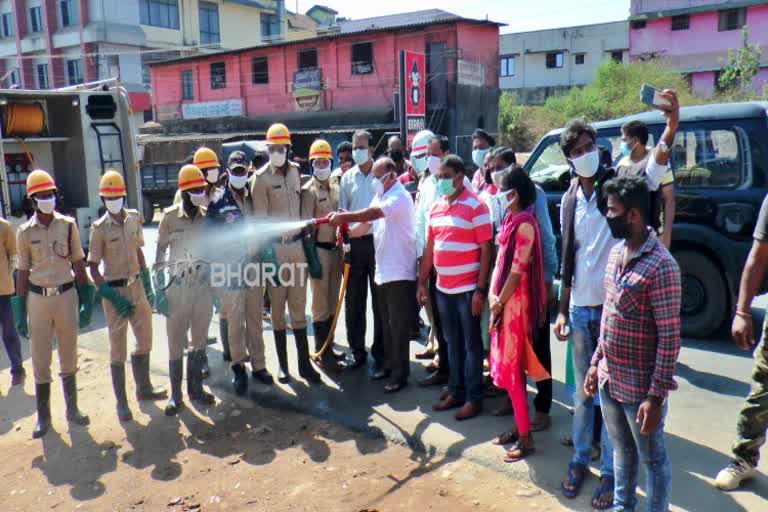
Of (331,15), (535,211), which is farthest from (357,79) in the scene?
(331,15)

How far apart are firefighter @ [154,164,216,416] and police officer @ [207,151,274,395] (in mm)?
214

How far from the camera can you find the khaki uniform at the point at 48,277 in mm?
4793

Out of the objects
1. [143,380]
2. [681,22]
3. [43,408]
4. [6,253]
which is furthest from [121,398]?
[681,22]

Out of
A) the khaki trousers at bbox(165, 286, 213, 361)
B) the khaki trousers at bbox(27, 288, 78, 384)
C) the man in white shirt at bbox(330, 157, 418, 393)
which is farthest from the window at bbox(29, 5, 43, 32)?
the man in white shirt at bbox(330, 157, 418, 393)

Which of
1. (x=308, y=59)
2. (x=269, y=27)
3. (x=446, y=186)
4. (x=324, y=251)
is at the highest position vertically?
→ (x=269, y=27)

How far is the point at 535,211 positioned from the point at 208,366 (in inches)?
138

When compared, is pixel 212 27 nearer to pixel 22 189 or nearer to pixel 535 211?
pixel 22 189

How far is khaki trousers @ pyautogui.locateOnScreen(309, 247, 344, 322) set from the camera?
5723mm

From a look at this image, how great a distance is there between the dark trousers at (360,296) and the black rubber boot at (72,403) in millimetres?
2338

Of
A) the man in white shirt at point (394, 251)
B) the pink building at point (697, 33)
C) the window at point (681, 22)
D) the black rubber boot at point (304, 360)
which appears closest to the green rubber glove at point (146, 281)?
the black rubber boot at point (304, 360)

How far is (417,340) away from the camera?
6.48 metres

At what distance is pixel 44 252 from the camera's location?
4797mm

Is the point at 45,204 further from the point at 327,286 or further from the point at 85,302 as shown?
the point at 327,286

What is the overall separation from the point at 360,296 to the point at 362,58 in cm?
2311
